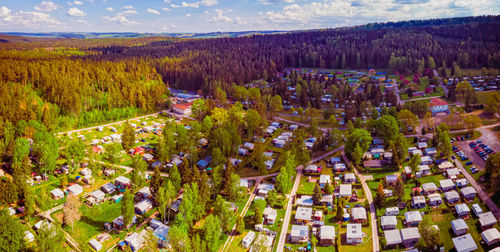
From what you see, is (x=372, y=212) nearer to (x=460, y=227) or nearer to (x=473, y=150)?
(x=460, y=227)

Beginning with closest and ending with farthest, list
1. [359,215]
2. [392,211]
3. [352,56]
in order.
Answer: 1. [359,215]
2. [392,211]
3. [352,56]

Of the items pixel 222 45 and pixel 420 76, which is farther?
pixel 222 45

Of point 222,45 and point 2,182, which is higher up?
point 222,45

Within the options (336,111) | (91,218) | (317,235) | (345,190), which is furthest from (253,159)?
(336,111)

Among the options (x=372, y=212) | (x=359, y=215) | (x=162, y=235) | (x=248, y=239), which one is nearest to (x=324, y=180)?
(x=372, y=212)

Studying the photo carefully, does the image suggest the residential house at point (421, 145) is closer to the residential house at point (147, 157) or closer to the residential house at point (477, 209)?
the residential house at point (477, 209)

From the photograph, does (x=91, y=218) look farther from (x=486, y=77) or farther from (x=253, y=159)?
(x=486, y=77)
